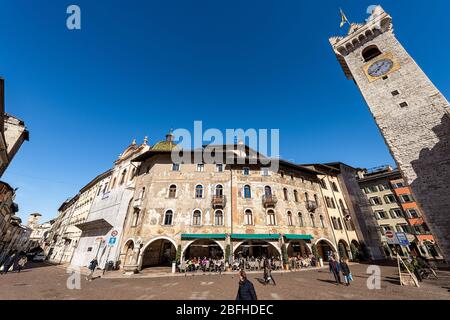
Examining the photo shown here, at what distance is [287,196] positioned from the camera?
2294 cm

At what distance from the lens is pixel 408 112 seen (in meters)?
18.6

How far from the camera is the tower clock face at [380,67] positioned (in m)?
21.3

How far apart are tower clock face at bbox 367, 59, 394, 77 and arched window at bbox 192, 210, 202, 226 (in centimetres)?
2476

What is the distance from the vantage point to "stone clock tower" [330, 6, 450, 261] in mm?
15805

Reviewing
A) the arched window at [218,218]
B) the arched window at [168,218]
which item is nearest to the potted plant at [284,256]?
the arched window at [218,218]

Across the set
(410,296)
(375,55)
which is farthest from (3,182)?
(375,55)

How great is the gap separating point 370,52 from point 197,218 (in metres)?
29.3

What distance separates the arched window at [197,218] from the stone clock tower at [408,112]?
19.4 meters

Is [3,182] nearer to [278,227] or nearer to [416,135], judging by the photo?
[278,227]

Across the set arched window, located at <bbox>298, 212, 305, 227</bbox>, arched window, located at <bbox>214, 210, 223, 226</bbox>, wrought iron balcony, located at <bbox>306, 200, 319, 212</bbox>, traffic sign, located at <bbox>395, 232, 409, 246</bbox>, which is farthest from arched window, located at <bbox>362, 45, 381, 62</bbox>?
arched window, located at <bbox>214, 210, 223, 226</bbox>

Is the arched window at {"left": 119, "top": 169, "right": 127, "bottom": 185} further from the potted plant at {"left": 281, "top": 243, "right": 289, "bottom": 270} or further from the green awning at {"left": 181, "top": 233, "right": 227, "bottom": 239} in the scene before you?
the potted plant at {"left": 281, "top": 243, "right": 289, "bottom": 270}

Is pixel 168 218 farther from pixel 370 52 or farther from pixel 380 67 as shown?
pixel 370 52

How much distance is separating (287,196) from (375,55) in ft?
66.5

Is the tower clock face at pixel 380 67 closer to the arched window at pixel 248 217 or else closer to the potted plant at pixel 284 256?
the arched window at pixel 248 217
